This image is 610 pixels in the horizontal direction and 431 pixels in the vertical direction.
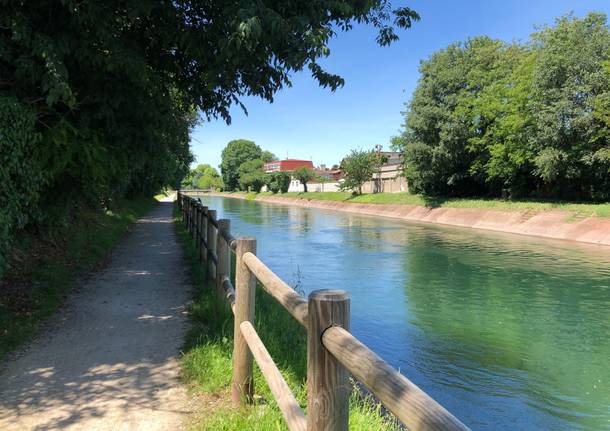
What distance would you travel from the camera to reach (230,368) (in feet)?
14.7

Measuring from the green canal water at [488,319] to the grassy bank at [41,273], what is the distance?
478cm

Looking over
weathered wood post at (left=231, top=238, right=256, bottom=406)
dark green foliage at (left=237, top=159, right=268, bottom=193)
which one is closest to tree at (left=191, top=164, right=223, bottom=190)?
dark green foliage at (left=237, top=159, right=268, bottom=193)

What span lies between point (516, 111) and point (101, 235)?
2712 cm

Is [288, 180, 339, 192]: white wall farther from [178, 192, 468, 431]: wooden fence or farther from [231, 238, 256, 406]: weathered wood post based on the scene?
[178, 192, 468, 431]: wooden fence

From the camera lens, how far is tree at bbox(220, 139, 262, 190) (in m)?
132

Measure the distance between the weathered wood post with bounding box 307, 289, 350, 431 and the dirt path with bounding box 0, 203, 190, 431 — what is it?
1.89 meters

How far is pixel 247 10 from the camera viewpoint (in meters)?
4.72

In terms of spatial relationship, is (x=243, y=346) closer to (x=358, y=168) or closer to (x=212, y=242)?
(x=212, y=242)

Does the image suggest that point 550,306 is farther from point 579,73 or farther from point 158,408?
point 579,73

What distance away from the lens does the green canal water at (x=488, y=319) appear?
602 cm

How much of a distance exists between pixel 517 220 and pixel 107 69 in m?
25.5

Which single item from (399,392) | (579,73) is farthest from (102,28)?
(579,73)

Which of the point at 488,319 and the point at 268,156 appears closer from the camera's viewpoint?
the point at 488,319

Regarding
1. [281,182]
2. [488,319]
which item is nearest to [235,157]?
[281,182]
